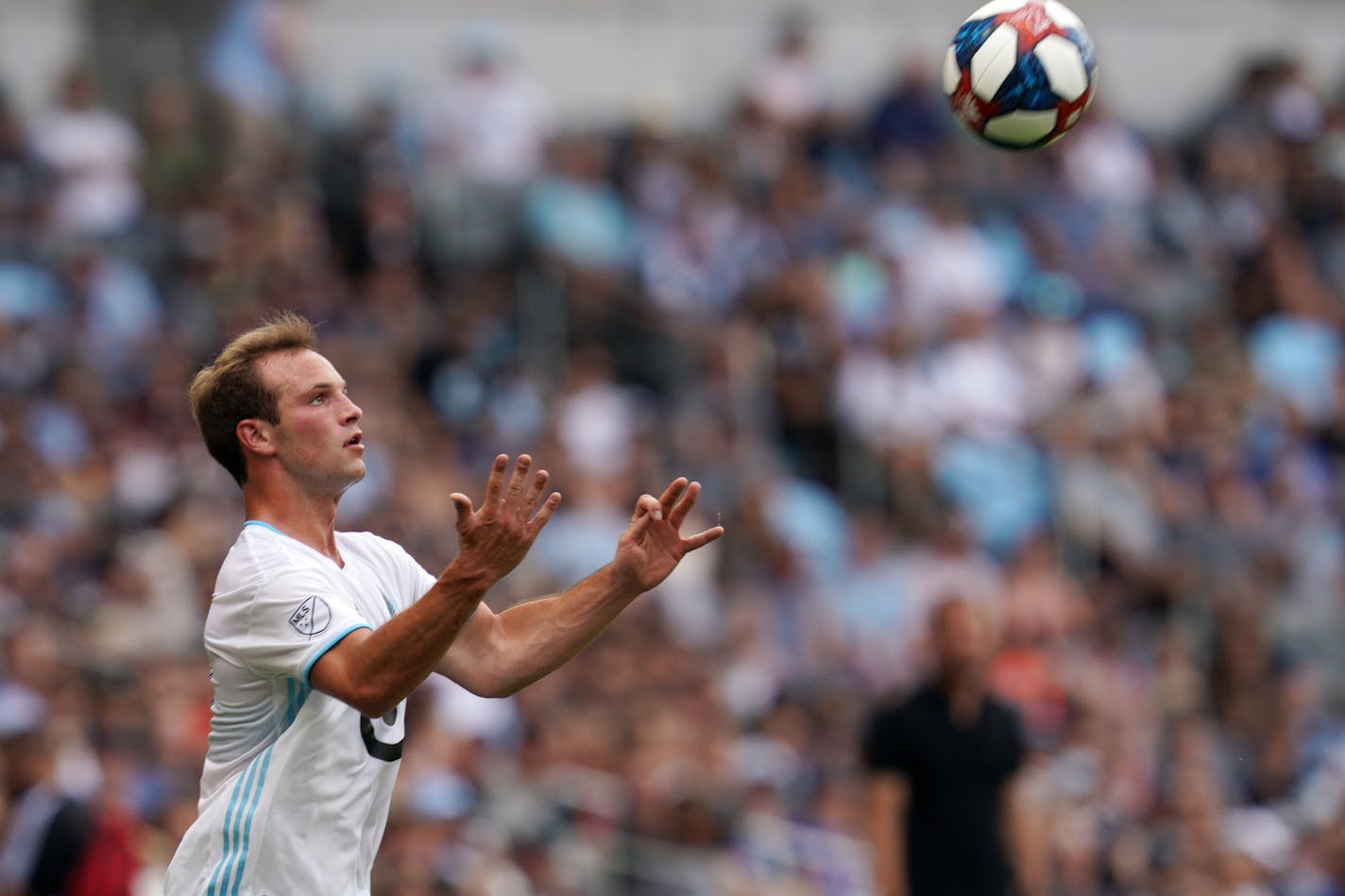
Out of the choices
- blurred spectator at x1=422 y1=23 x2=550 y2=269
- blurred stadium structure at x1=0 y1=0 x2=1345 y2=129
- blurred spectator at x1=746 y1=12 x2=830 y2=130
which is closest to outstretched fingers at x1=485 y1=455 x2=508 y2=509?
blurred spectator at x1=422 y1=23 x2=550 y2=269

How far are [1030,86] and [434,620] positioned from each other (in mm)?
3312

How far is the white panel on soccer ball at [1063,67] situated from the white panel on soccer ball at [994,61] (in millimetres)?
93

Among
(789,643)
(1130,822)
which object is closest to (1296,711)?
(1130,822)

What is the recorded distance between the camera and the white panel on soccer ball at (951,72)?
7.10 m

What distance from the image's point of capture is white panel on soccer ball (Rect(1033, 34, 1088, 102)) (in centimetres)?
689

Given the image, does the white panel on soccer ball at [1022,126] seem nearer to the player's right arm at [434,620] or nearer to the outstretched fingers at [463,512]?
the player's right arm at [434,620]

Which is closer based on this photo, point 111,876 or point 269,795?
point 269,795

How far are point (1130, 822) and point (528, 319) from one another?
5.70m

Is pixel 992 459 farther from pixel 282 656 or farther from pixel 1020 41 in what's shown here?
pixel 282 656

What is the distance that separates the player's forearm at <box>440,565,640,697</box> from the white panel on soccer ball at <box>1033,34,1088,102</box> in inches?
103

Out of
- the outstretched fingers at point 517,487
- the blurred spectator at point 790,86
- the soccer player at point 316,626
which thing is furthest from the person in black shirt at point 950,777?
the blurred spectator at point 790,86

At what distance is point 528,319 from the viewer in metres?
14.6

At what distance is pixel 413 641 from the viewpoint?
4652 mm

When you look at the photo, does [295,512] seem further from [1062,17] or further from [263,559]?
[1062,17]
